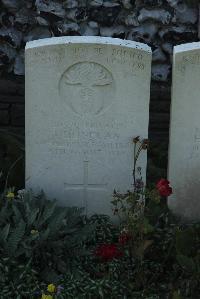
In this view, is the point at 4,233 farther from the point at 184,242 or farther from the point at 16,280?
the point at 184,242

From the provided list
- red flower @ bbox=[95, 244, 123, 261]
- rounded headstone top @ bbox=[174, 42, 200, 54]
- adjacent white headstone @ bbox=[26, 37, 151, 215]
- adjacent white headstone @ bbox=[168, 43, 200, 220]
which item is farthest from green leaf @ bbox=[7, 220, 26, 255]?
rounded headstone top @ bbox=[174, 42, 200, 54]

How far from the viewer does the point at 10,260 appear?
3.24 m

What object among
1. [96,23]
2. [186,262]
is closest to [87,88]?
[186,262]

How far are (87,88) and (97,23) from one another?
6.29 ft

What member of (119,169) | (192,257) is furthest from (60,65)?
(192,257)

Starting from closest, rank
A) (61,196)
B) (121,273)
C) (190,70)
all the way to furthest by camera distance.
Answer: (121,273), (190,70), (61,196)

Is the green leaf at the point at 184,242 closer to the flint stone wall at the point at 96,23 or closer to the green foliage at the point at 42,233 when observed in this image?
the green foliage at the point at 42,233

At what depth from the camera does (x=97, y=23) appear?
5.50m

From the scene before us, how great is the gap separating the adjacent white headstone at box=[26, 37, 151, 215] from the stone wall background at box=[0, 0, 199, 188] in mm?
1695

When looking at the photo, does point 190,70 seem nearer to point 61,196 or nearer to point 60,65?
point 60,65

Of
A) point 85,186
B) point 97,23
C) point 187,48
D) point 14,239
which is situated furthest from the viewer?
point 97,23

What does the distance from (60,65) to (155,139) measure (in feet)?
7.13

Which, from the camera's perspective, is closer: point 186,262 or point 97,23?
point 186,262

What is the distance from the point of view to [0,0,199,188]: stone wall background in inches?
215
